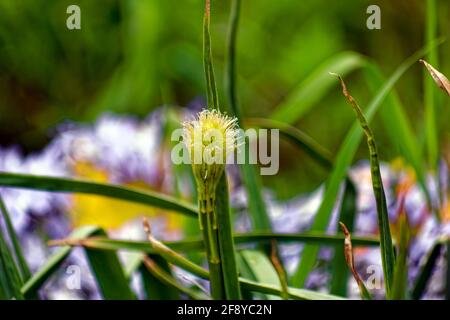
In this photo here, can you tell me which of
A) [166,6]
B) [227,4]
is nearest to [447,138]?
[227,4]

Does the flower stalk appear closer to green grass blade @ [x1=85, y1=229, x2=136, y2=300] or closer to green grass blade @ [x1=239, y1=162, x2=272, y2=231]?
green grass blade @ [x1=85, y1=229, x2=136, y2=300]

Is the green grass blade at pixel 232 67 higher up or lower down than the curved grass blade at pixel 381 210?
higher up

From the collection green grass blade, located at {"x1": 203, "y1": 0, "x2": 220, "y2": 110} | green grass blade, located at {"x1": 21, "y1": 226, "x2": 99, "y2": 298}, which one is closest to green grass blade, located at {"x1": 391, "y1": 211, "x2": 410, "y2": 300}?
green grass blade, located at {"x1": 203, "y1": 0, "x2": 220, "y2": 110}

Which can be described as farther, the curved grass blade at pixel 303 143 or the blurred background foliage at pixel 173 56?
the blurred background foliage at pixel 173 56

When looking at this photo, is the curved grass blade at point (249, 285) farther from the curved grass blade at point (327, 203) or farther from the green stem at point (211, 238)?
the curved grass blade at point (327, 203)

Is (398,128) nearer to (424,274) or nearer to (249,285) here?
(424,274)

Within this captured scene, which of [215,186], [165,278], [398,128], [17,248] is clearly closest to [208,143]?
[215,186]

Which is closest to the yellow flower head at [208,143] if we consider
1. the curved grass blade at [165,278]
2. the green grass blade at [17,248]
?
the curved grass blade at [165,278]
